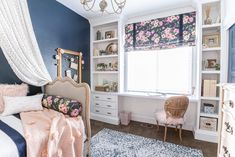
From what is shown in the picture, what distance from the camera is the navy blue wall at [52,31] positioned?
2.40 m

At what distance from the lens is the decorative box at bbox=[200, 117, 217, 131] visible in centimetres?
248

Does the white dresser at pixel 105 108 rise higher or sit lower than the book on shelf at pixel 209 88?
lower

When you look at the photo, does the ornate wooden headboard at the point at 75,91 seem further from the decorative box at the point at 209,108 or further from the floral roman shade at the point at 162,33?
the decorative box at the point at 209,108

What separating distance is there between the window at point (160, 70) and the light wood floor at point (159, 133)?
85 centimetres

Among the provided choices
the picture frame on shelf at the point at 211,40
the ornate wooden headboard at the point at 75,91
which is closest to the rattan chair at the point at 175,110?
the picture frame on shelf at the point at 211,40

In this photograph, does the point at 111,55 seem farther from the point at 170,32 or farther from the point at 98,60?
the point at 170,32

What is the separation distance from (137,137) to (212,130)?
4.42ft

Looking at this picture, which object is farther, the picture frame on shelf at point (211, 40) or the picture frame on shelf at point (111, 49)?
the picture frame on shelf at point (111, 49)

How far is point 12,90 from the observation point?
2.06 metres

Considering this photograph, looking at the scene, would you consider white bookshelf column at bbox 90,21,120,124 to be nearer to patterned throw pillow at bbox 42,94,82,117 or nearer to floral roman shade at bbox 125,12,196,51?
floral roman shade at bbox 125,12,196,51

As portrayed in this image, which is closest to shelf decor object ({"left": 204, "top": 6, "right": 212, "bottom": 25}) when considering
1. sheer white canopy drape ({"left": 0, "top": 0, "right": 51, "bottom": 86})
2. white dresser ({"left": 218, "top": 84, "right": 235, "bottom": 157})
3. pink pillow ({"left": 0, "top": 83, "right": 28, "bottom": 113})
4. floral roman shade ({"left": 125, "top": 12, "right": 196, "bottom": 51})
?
floral roman shade ({"left": 125, "top": 12, "right": 196, "bottom": 51})

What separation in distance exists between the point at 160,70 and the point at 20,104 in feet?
9.11

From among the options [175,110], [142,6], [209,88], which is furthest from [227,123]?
[142,6]

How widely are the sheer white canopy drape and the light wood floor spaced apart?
161 cm
